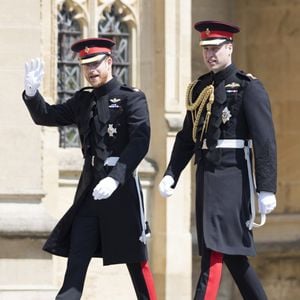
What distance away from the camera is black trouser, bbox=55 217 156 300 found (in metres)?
10.2

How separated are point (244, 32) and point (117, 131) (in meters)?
6.30

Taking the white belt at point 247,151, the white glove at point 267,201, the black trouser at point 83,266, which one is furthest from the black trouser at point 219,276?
the black trouser at point 83,266

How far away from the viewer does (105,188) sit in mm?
9984

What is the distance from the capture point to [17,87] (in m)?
13.0

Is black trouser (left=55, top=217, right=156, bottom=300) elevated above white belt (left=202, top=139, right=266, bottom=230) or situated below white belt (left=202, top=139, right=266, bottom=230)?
below

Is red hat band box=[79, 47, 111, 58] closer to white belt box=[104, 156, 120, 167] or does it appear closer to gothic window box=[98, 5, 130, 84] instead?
white belt box=[104, 156, 120, 167]

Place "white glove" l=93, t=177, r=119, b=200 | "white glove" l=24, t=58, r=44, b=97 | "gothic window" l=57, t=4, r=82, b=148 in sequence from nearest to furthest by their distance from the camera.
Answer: "white glove" l=93, t=177, r=119, b=200 < "white glove" l=24, t=58, r=44, b=97 < "gothic window" l=57, t=4, r=82, b=148

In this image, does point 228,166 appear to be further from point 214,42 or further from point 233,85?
point 214,42

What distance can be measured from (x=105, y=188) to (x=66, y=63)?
4.41 metres

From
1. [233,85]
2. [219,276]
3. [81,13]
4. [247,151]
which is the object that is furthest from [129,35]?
[219,276]

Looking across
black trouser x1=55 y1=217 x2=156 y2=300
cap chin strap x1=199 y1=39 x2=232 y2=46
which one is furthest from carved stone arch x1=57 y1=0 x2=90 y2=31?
cap chin strap x1=199 y1=39 x2=232 y2=46

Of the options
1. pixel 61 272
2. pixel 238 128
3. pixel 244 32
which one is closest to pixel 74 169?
pixel 61 272

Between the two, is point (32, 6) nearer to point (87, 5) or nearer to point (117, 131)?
point (87, 5)

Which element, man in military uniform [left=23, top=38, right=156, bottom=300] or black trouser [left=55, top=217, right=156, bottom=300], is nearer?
black trouser [left=55, top=217, right=156, bottom=300]
